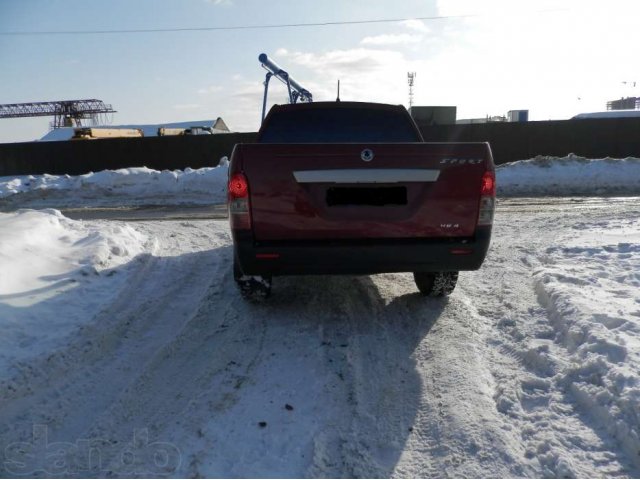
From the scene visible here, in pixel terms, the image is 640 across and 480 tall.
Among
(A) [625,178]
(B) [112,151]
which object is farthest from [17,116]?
(A) [625,178]

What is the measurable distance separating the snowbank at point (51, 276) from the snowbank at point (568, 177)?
37.3 ft

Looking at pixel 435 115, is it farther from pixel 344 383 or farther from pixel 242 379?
pixel 242 379

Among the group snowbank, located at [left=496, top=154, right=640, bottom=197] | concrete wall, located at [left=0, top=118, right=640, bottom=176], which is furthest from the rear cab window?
concrete wall, located at [left=0, top=118, right=640, bottom=176]

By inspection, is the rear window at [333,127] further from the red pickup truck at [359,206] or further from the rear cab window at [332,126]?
the red pickup truck at [359,206]

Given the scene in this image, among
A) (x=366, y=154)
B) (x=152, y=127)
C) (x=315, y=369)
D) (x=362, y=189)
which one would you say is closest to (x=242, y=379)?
(x=315, y=369)

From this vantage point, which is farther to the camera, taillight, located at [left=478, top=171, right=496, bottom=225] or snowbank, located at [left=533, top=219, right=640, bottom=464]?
taillight, located at [left=478, top=171, right=496, bottom=225]

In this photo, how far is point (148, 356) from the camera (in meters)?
3.65

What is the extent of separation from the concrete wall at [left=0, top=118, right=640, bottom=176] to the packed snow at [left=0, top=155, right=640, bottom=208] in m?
3.58

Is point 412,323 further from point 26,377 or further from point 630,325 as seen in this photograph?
point 26,377

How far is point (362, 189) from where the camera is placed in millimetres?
3537

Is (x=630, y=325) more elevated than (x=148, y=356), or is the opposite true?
(x=630, y=325)

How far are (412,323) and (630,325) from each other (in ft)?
5.25

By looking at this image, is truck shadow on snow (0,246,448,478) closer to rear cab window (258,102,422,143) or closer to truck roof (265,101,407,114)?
rear cab window (258,102,422,143)

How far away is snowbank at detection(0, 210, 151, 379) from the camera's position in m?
3.66
